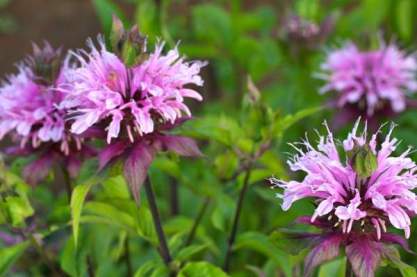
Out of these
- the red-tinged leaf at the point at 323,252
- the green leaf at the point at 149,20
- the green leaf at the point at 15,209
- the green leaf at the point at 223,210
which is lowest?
the red-tinged leaf at the point at 323,252

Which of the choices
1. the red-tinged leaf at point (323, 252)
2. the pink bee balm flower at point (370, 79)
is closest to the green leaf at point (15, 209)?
the red-tinged leaf at point (323, 252)

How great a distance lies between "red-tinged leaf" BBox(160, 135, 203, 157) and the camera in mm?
1064

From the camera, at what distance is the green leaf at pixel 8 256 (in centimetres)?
116

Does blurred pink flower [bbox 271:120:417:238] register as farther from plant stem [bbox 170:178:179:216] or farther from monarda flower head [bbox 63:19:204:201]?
plant stem [bbox 170:178:179:216]

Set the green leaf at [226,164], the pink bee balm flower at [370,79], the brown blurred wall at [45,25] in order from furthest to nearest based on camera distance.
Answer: the brown blurred wall at [45,25], the pink bee balm flower at [370,79], the green leaf at [226,164]

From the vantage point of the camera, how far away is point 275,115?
4.32ft

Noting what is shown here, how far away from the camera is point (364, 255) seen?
939mm

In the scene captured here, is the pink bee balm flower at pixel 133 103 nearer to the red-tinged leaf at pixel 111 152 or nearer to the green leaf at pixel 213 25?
the red-tinged leaf at pixel 111 152

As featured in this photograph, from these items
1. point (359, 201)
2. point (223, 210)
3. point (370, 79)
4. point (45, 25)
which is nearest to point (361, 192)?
point (359, 201)

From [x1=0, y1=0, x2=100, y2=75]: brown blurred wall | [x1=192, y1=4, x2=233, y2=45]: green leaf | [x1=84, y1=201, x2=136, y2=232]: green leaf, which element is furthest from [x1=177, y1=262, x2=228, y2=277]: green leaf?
[x1=0, y1=0, x2=100, y2=75]: brown blurred wall

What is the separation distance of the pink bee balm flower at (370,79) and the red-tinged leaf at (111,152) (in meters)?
0.73

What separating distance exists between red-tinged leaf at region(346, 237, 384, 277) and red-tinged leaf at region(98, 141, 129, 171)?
0.35 m

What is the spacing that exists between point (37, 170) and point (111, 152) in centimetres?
23

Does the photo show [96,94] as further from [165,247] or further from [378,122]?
[378,122]
